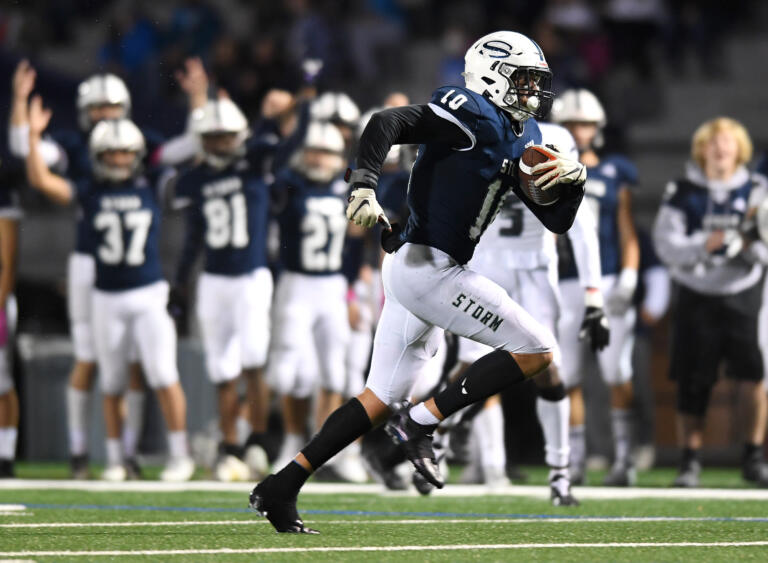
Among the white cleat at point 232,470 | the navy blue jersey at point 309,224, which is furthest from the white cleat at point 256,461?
the navy blue jersey at point 309,224

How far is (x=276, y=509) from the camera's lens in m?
5.45

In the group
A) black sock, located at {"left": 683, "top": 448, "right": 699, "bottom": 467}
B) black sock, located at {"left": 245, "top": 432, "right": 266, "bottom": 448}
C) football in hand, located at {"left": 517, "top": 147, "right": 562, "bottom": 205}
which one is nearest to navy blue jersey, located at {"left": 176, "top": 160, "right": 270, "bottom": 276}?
black sock, located at {"left": 245, "top": 432, "right": 266, "bottom": 448}

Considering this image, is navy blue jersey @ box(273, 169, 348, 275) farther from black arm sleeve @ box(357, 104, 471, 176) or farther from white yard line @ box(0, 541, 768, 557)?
white yard line @ box(0, 541, 768, 557)

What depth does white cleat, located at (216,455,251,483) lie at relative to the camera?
8789mm

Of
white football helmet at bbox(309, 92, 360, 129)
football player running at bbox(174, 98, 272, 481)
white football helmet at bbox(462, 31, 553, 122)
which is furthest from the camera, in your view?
white football helmet at bbox(309, 92, 360, 129)

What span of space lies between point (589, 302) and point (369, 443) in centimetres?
191

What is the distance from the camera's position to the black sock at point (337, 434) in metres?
5.47

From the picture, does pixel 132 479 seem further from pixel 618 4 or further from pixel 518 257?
pixel 618 4

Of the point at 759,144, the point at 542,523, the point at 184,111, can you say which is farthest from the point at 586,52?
the point at 542,523

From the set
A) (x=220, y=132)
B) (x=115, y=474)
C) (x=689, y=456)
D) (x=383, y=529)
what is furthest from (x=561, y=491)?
(x=220, y=132)

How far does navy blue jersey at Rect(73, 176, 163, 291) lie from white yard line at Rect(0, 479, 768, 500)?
1141 mm

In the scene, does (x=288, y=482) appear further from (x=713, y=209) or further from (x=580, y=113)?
(x=713, y=209)

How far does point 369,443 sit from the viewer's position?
8383 mm

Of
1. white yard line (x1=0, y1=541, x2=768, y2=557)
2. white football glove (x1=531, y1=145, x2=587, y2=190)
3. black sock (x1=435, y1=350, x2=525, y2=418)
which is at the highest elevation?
white football glove (x1=531, y1=145, x2=587, y2=190)
